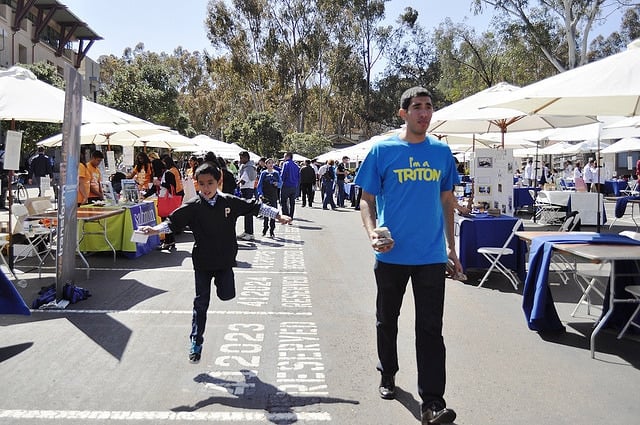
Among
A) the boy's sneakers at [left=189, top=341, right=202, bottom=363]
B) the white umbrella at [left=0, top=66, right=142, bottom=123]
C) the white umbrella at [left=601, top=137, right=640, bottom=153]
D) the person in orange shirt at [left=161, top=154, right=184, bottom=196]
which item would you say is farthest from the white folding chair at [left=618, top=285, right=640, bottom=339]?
the white umbrella at [left=601, top=137, right=640, bottom=153]

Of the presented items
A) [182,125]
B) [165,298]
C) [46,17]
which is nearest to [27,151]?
[46,17]

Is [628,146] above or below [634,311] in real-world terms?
above

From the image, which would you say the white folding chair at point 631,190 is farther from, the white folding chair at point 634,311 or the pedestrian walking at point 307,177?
the white folding chair at point 634,311

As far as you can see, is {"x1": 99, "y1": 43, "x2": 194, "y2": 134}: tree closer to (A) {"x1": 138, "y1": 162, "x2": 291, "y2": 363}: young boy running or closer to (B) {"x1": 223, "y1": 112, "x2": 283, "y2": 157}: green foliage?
(B) {"x1": 223, "y1": 112, "x2": 283, "y2": 157}: green foliage

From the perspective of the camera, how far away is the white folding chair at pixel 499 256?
327 inches

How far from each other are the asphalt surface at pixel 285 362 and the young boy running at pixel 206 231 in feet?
1.63

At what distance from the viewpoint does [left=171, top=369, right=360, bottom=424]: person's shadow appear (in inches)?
160

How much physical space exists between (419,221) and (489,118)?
687 cm

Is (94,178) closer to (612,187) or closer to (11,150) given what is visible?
(11,150)

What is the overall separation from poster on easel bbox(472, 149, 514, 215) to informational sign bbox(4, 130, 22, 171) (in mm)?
6767

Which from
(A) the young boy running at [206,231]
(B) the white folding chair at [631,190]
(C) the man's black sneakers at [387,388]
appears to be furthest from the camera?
(B) the white folding chair at [631,190]

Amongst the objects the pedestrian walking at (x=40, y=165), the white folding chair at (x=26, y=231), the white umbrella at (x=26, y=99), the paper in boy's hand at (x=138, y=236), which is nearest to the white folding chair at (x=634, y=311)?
the paper in boy's hand at (x=138, y=236)

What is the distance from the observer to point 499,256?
27.3 ft

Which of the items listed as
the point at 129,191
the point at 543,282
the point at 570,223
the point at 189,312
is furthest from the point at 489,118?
the point at 129,191
